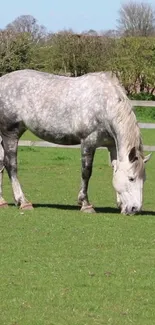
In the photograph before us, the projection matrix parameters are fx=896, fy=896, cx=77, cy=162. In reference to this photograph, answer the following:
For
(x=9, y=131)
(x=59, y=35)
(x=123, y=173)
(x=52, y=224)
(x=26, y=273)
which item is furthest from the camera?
(x=59, y=35)

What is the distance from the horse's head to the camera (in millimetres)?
11586

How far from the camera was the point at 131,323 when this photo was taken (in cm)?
673

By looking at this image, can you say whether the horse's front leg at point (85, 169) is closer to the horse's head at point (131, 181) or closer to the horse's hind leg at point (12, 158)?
the horse's head at point (131, 181)

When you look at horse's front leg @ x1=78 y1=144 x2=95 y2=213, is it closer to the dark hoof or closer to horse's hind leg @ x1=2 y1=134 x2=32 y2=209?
the dark hoof

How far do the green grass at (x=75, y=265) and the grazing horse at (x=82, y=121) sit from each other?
50cm

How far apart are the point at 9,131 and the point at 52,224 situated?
2166mm

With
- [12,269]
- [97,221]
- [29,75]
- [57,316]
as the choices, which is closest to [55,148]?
[29,75]

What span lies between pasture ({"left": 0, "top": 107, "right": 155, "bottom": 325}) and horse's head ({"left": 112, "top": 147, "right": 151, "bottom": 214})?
7.0 inches

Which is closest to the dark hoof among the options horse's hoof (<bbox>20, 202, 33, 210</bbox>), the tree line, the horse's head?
horse's hoof (<bbox>20, 202, 33, 210</bbox>)

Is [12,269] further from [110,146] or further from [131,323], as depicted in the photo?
[110,146]

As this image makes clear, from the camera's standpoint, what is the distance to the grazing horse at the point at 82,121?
11.6 meters

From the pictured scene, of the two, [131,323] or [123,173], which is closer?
[131,323]

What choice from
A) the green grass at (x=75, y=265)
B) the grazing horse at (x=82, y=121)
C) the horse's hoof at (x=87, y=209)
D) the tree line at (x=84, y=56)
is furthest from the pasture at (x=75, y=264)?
the tree line at (x=84, y=56)

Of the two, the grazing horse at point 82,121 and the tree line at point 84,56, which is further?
the tree line at point 84,56
